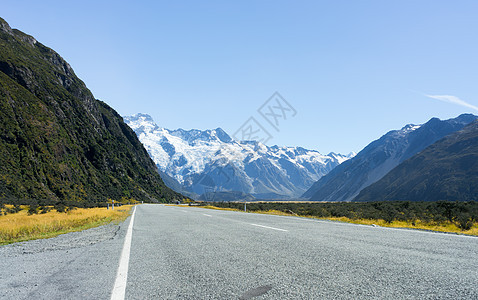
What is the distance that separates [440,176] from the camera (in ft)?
509

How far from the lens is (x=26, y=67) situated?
317 ft

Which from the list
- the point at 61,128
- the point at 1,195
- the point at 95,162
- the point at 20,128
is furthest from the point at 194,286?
the point at 95,162

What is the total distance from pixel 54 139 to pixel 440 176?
173 meters

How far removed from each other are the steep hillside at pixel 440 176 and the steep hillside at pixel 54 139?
129 metres

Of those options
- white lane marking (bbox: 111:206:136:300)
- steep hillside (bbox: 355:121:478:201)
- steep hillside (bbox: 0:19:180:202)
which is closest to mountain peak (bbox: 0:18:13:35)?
steep hillside (bbox: 0:19:180:202)

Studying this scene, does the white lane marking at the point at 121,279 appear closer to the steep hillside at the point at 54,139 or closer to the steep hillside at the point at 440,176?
the steep hillside at the point at 54,139

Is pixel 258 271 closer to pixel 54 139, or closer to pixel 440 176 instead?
pixel 54 139

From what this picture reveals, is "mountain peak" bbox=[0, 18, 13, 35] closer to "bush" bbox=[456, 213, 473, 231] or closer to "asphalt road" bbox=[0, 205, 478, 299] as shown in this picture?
"asphalt road" bbox=[0, 205, 478, 299]

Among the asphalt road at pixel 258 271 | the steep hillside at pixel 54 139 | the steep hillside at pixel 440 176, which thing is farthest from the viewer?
the steep hillside at pixel 440 176

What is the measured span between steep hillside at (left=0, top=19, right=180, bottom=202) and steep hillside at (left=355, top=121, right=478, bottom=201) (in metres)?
129

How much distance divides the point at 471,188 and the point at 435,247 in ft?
535

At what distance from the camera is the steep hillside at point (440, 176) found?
139 meters

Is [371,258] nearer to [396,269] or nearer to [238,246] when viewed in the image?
[396,269]

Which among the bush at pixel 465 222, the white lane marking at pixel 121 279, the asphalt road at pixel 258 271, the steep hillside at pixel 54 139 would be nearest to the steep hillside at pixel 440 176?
the steep hillside at pixel 54 139
